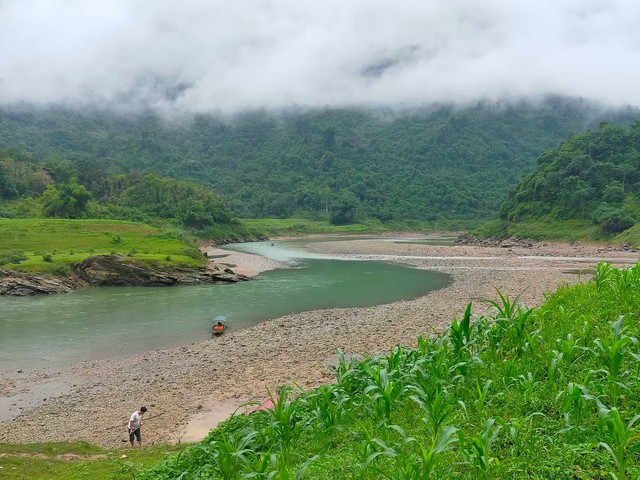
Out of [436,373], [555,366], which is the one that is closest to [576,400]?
[555,366]

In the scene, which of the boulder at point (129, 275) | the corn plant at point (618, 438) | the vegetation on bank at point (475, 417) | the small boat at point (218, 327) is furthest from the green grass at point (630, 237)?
the corn plant at point (618, 438)

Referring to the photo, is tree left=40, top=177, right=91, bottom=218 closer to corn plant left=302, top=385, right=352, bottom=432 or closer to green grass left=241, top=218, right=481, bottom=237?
green grass left=241, top=218, right=481, bottom=237

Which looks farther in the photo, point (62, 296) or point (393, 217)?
point (393, 217)

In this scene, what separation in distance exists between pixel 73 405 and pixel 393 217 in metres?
137

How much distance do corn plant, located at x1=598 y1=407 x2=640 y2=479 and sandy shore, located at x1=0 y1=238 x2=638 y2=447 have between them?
5824 mm

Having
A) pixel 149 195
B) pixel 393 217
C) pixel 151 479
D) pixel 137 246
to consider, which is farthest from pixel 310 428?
pixel 393 217

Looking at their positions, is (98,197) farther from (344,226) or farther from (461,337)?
(461,337)

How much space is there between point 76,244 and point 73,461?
53334mm

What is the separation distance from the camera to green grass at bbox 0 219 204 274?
46062mm

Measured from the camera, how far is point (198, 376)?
1886 cm

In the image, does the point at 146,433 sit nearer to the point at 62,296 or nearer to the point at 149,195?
the point at 62,296

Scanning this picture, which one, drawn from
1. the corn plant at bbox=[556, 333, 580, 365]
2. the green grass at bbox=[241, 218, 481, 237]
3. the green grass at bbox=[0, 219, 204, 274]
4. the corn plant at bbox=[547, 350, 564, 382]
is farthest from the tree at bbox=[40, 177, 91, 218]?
the corn plant at bbox=[547, 350, 564, 382]

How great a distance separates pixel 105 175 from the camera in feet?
371

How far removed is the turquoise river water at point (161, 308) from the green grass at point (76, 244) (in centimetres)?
602
